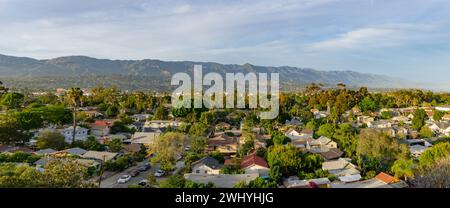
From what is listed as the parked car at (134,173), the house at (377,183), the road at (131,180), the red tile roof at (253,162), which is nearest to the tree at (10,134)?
the road at (131,180)

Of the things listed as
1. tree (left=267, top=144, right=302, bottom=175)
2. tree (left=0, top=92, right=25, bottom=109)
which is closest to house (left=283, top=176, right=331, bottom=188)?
tree (left=267, top=144, right=302, bottom=175)

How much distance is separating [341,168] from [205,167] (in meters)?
6.82

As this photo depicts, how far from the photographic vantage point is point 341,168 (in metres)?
18.6

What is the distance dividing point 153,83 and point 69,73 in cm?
5574

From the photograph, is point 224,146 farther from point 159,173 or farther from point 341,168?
point 341,168

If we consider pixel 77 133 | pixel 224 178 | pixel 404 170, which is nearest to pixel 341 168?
pixel 404 170

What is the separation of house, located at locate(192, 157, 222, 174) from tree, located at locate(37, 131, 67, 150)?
10547 millimetres

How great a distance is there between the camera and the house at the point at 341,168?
17906mm

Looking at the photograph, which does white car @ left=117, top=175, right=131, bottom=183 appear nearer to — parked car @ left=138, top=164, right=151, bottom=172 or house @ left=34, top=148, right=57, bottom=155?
parked car @ left=138, top=164, right=151, bottom=172

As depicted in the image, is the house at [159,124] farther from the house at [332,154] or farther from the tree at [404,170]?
the tree at [404,170]

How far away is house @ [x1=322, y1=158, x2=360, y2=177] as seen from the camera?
705 inches

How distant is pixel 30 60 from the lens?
19088cm
